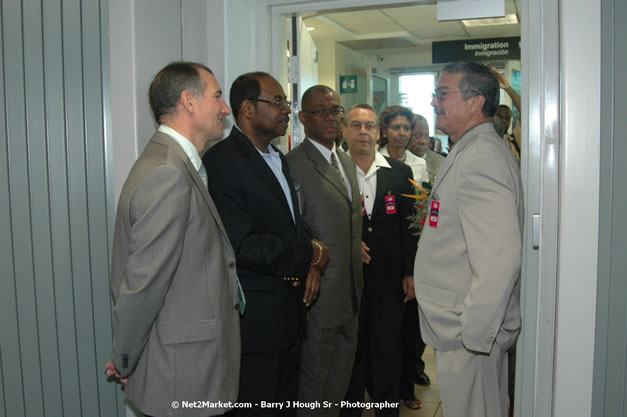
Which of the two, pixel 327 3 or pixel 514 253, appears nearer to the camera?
pixel 514 253

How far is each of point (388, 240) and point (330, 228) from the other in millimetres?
577

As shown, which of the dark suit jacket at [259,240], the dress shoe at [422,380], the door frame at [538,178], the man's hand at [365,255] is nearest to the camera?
the door frame at [538,178]

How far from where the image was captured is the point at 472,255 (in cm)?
165

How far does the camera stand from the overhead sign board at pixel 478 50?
3.21m

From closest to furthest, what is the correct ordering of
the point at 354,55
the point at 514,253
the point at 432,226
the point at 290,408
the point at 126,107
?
the point at 514,253 < the point at 432,226 < the point at 126,107 < the point at 290,408 < the point at 354,55

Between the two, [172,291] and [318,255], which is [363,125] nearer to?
[318,255]

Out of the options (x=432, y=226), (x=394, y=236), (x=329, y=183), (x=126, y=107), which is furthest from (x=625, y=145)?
(x=126, y=107)

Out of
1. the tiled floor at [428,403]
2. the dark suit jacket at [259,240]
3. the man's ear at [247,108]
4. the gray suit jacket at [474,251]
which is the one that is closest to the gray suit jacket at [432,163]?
the gray suit jacket at [474,251]

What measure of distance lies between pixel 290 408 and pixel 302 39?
2160 millimetres

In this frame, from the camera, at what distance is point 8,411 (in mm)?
2084

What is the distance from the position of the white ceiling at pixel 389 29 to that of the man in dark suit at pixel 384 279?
3.74 m

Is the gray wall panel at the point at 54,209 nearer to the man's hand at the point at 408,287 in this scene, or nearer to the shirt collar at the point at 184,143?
the shirt collar at the point at 184,143

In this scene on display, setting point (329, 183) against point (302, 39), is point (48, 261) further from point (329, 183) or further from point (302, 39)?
point (302, 39)

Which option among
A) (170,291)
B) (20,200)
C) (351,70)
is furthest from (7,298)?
(351,70)
